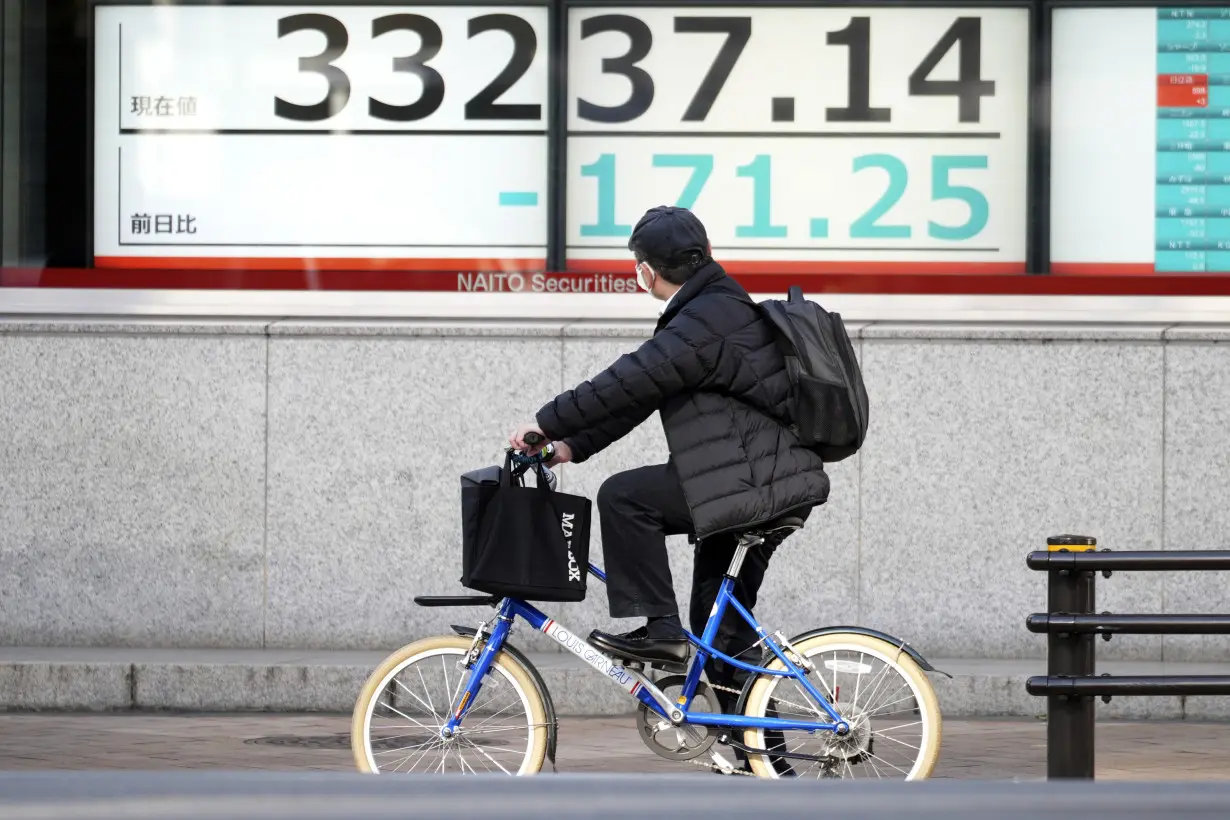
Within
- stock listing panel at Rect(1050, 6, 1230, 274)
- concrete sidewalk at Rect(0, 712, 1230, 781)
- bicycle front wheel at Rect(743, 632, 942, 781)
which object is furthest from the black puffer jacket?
stock listing panel at Rect(1050, 6, 1230, 274)

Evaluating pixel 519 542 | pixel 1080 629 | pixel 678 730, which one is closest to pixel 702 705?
pixel 678 730

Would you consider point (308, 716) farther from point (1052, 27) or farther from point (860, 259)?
point (1052, 27)

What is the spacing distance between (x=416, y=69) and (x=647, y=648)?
17.0ft

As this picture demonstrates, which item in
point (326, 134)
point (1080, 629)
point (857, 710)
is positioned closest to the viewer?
point (1080, 629)

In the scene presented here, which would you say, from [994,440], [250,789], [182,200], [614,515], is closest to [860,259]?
[994,440]

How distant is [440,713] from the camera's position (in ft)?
17.1

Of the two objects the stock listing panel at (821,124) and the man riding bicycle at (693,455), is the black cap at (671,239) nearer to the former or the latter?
the man riding bicycle at (693,455)

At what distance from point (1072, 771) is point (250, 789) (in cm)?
359

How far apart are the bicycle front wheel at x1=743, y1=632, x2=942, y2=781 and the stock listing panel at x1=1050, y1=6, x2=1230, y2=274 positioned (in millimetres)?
4853

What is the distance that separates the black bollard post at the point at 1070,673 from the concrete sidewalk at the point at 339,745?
133 centimetres

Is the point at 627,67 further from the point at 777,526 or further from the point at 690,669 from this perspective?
the point at 690,669

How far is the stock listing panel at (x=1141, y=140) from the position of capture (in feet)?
30.5

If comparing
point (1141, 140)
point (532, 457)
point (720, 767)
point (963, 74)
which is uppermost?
point (963, 74)

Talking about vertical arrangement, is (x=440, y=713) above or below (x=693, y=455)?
below
